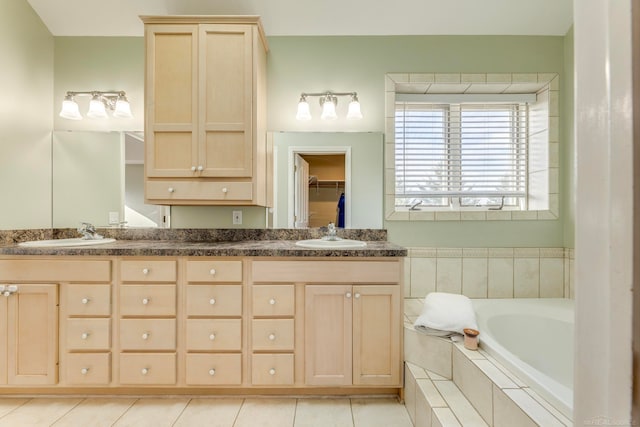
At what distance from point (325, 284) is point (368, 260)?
284mm

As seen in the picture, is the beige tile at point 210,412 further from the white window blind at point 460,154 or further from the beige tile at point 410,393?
the white window blind at point 460,154

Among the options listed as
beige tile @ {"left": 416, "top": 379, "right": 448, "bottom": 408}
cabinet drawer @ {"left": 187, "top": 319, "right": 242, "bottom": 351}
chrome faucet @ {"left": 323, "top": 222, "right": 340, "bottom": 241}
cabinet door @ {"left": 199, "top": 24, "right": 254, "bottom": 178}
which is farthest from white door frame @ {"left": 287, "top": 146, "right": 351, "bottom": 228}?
beige tile @ {"left": 416, "top": 379, "right": 448, "bottom": 408}

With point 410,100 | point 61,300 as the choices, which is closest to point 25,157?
point 61,300

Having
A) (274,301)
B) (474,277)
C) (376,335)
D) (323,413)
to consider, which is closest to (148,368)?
(274,301)

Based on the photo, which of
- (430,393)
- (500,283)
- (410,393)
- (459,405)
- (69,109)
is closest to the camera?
(459,405)

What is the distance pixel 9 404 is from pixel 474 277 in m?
3.10

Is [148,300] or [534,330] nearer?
[148,300]

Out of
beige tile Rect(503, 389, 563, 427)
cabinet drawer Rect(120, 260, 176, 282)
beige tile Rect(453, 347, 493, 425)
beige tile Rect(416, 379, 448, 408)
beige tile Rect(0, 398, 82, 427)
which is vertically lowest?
beige tile Rect(0, 398, 82, 427)

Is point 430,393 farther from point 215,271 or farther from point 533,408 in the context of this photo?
point 215,271

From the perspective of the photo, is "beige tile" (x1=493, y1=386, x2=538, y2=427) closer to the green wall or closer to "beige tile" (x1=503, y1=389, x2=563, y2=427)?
"beige tile" (x1=503, y1=389, x2=563, y2=427)

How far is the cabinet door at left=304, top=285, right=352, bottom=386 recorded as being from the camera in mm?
1825

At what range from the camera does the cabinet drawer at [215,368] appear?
1.83 metres

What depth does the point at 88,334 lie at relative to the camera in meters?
1.82

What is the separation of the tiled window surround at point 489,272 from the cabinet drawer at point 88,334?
6.51 ft
